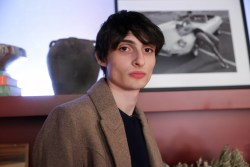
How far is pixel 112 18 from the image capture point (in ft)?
2.65

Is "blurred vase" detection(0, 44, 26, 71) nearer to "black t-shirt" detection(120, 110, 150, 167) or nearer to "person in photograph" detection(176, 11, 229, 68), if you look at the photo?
"black t-shirt" detection(120, 110, 150, 167)

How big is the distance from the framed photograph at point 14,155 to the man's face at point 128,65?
502 mm

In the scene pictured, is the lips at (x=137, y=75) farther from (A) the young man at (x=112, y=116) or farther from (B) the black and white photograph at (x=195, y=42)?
(B) the black and white photograph at (x=195, y=42)

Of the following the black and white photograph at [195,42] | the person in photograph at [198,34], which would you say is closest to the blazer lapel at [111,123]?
the black and white photograph at [195,42]

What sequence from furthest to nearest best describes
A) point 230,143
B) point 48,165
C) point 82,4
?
point 82,4, point 230,143, point 48,165

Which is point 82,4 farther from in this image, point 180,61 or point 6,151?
point 6,151

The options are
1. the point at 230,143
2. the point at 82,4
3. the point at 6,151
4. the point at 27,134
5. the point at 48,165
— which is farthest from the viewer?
the point at 82,4

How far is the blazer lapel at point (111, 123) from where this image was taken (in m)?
0.68

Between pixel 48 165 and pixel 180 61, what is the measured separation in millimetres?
882

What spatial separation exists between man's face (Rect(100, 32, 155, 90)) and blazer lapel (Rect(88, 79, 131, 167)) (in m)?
0.05

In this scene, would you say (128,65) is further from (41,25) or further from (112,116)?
(41,25)

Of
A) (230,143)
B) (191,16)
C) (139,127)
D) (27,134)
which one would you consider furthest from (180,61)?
(27,134)

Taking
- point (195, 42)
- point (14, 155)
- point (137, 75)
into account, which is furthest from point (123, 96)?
point (195, 42)

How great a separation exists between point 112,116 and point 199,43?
81cm
